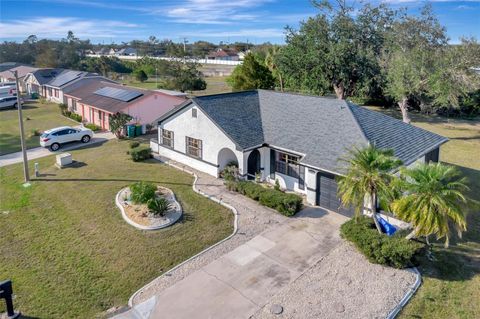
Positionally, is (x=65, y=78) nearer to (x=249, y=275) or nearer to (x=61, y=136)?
(x=61, y=136)

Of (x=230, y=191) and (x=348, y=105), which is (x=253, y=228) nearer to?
(x=230, y=191)

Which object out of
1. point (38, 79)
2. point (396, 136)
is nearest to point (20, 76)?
point (38, 79)

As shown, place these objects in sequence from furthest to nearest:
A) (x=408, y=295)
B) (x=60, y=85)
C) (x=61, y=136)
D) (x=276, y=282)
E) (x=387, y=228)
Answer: (x=60, y=85)
(x=61, y=136)
(x=387, y=228)
(x=276, y=282)
(x=408, y=295)

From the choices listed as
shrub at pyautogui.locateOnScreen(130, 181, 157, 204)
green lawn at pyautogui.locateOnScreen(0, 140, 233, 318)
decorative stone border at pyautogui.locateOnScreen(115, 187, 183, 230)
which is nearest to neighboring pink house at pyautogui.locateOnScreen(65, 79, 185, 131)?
green lawn at pyautogui.locateOnScreen(0, 140, 233, 318)

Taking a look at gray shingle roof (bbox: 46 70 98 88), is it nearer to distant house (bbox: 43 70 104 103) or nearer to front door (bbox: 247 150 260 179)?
distant house (bbox: 43 70 104 103)

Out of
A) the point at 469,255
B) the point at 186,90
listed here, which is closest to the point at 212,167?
the point at 469,255
